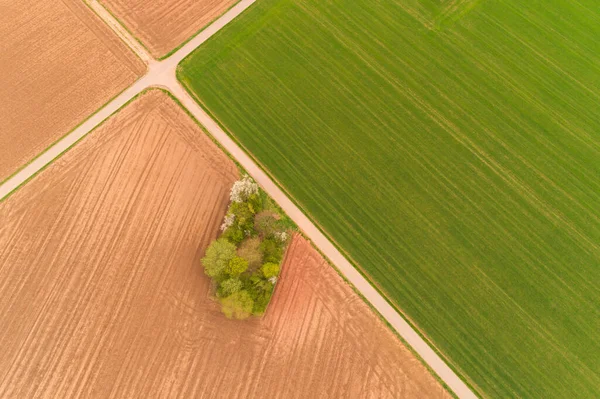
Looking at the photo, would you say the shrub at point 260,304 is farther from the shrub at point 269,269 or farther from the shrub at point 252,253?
the shrub at point 252,253

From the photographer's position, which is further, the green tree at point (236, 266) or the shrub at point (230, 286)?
the green tree at point (236, 266)

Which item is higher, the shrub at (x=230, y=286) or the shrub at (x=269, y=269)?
the shrub at (x=230, y=286)

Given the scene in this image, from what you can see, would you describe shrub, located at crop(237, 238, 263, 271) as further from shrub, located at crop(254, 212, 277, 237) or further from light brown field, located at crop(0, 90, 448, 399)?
light brown field, located at crop(0, 90, 448, 399)

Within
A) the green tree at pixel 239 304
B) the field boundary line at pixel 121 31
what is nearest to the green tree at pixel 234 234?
the green tree at pixel 239 304

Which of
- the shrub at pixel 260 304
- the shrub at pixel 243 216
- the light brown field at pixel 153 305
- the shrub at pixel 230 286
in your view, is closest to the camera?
the light brown field at pixel 153 305

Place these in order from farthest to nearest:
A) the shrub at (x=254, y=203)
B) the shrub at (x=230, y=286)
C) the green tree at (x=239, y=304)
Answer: the shrub at (x=254, y=203) < the shrub at (x=230, y=286) < the green tree at (x=239, y=304)

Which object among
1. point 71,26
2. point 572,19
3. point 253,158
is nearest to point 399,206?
point 253,158
